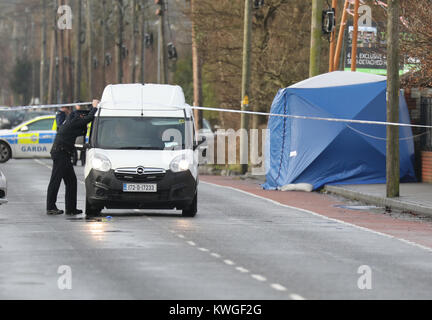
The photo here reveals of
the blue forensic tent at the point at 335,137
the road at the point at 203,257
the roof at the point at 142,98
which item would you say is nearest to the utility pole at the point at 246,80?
the blue forensic tent at the point at 335,137

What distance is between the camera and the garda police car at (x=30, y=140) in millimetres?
40125

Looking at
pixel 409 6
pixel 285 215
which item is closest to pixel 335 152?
pixel 409 6

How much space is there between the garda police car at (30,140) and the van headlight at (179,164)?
69.0 ft

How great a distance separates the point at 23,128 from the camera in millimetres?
40031

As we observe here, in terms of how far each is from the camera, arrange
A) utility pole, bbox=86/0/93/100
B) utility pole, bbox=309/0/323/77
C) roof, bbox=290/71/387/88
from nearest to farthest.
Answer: roof, bbox=290/71/387/88, utility pole, bbox=309/0/323/77, utility pole, bbox=86/0/93/100

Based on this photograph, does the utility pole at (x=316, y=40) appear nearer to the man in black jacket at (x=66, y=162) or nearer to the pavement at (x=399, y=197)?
the pavement at (x=399, y=197)

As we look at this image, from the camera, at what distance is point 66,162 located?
20266 mm

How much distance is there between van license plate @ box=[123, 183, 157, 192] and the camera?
1922 cm

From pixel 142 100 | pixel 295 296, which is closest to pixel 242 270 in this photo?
pixel 295 296

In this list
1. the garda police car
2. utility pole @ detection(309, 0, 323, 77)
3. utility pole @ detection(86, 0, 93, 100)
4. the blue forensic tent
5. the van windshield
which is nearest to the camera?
the van windshield

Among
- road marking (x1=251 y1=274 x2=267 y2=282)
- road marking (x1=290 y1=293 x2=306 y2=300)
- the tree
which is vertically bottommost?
the tree

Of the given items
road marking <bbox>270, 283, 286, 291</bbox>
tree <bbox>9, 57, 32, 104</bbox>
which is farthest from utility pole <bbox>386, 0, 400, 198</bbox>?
tree <bbox>9, 57, 32, 104</bbox>

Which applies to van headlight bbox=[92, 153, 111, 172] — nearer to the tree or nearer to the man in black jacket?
the man in black jacket
